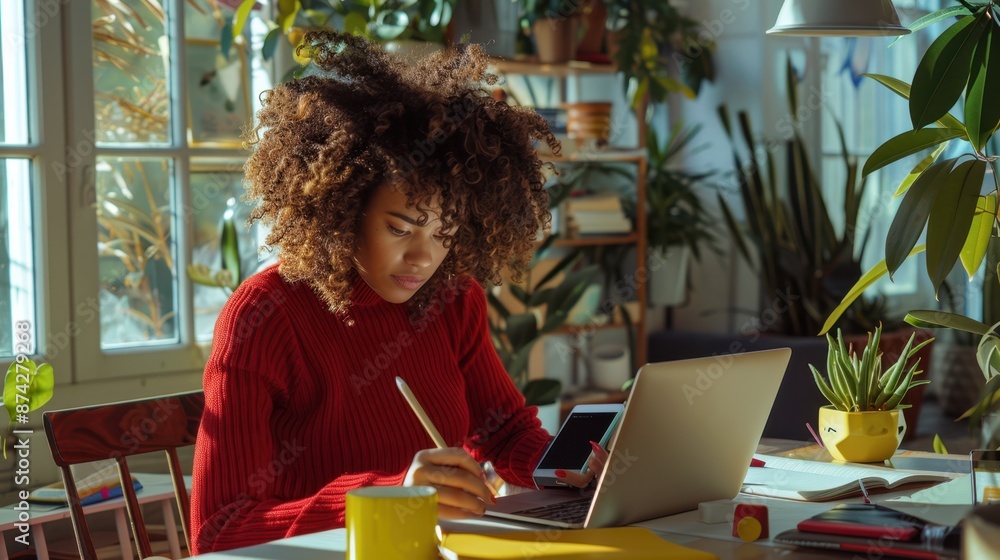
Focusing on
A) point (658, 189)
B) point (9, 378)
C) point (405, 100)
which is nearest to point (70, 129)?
point (9, 378)

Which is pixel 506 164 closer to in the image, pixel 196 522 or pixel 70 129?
pixel 196 522

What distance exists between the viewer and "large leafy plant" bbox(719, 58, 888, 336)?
502cm

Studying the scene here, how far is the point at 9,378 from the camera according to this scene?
2.76 meters

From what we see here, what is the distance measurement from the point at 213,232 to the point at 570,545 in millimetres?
2562

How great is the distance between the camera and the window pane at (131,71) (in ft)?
10.7

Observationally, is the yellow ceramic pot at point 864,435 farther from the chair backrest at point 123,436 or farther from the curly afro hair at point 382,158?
the chair backrest at point 123,436

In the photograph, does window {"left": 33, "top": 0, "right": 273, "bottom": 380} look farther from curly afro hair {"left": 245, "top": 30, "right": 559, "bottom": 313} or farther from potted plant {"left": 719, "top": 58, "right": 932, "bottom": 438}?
potted plant {"left": 719, "top": 58, "right": 932, "bottom": 438}

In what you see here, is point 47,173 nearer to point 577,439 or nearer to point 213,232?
point 213,232

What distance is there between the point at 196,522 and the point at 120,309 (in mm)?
1889

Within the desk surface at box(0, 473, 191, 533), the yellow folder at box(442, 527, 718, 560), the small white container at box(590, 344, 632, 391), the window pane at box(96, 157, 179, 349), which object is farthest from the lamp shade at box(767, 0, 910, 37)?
the small white container at box(590, 344, 632, 391)

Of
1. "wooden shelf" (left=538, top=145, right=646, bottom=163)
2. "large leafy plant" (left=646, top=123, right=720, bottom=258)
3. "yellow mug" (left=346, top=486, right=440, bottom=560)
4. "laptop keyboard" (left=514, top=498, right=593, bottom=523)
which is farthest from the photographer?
"large leafy plant" (left=646, top=123, right=720, bottom=258)

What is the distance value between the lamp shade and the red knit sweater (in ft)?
2.50

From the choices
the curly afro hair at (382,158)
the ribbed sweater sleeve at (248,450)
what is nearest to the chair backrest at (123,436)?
the ribbed sweater sleeve at (248,450)

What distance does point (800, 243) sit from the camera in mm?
5078
